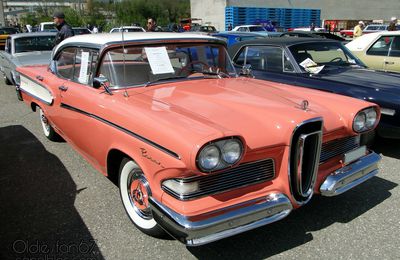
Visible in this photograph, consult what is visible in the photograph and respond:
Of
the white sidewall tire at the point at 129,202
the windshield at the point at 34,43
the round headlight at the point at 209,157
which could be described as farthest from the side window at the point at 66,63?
the windshield at the point at 34,43

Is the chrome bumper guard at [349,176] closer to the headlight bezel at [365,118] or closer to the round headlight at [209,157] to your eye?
the headlight bezel at [365,118]

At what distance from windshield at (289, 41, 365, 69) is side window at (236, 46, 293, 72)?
0.59 ft

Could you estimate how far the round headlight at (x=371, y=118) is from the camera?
3.10m

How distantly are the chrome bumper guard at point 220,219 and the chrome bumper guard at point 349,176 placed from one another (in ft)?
1.63

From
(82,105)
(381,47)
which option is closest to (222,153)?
(82,105)

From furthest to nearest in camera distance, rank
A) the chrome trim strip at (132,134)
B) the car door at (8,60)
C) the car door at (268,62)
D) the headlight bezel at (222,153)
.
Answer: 1. the car door at (8,60)
2. the car door at (268,62)
3. the chrome trim strip at (132,134)
4. the headlight bezel at (222,153)

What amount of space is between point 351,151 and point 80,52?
2.72 meters

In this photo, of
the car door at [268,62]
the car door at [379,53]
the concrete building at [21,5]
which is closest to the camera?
the car door at [268,62]

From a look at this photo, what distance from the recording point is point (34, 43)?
880cm

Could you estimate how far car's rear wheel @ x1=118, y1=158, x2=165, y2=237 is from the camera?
2.74 m

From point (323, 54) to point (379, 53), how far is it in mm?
2196

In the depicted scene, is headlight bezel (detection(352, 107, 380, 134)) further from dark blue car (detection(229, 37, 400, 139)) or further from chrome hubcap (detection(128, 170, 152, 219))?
chrome hubcap (detection(128, 170, 152, 219))

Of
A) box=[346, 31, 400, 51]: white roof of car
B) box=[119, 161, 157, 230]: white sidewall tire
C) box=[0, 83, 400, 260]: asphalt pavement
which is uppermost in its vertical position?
box=[346, 31, 400, 51]: white roof of car

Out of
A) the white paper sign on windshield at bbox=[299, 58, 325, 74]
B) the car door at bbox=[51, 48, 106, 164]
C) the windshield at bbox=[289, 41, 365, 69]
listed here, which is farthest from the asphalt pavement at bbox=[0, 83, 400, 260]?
the windshield at bbox=[289, 41, 365, 69]
